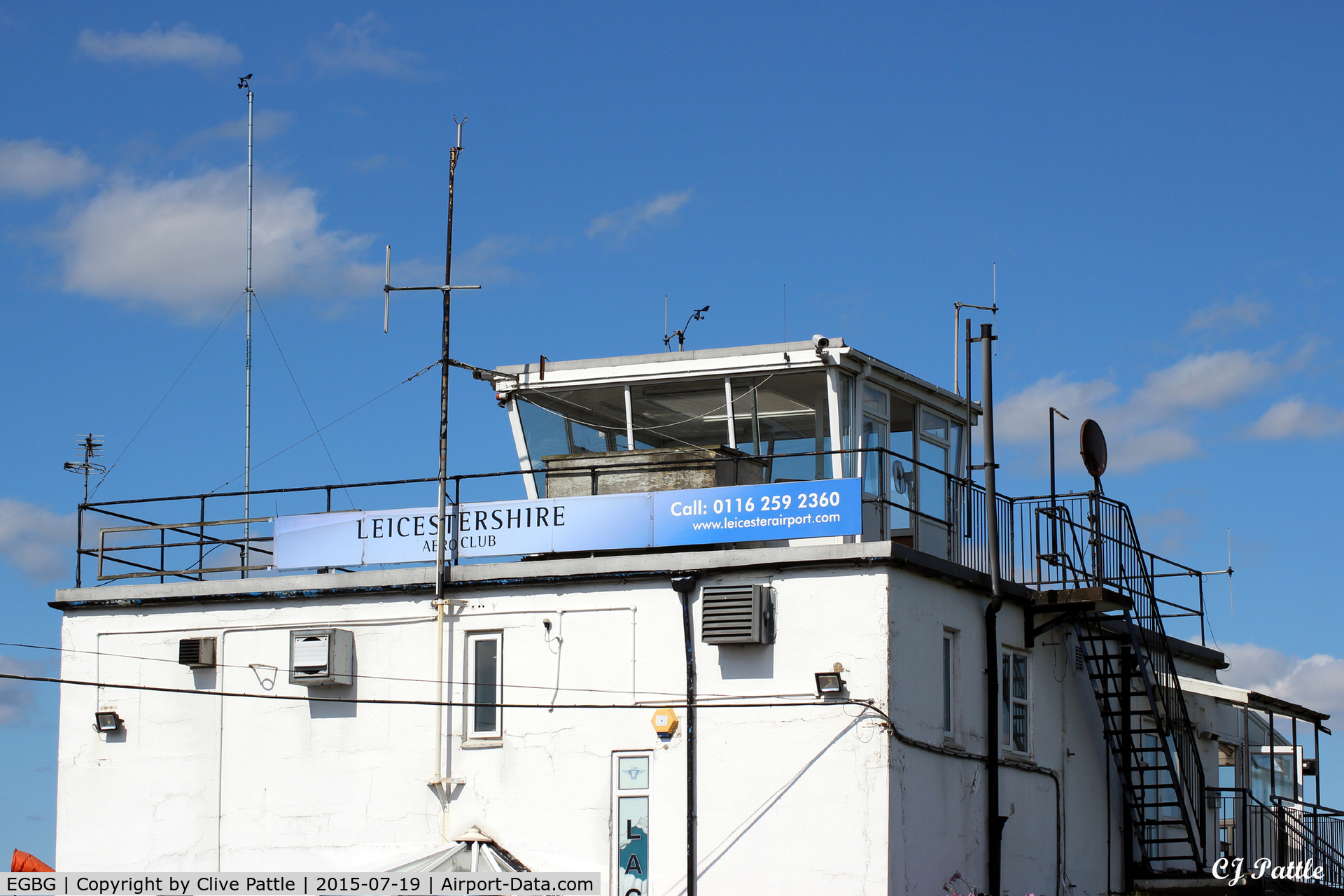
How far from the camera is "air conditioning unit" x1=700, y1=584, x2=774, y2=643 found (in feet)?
61.8

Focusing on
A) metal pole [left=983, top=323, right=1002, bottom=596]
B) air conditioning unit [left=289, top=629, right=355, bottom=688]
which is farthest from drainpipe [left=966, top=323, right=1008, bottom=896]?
air conditioning unit [left=289, top=629, right=355, bottom=688]

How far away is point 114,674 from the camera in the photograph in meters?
22.2

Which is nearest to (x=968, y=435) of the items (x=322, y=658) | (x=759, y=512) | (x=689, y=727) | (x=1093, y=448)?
(x=1093, y=448)

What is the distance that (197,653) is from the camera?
2156cm

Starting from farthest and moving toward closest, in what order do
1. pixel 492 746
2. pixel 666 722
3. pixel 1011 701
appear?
pixel 1011 701 < pixel 492 746 < pixel 666 722

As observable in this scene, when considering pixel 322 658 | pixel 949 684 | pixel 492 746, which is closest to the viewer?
pixel 949 684

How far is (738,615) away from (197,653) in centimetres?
721

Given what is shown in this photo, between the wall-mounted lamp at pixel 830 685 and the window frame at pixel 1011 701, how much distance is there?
3112 mm

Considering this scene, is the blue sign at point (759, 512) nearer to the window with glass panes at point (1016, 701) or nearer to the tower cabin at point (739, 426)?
the tower cabin at point (739, 426)

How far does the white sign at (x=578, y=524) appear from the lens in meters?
19.4

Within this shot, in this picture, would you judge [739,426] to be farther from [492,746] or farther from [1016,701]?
[492,746]

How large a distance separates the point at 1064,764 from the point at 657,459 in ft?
21.5

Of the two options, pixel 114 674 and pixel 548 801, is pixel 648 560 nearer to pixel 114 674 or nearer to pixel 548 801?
pixel 548 801

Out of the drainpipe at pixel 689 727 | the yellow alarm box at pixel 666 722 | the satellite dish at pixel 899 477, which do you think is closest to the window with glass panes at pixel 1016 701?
the satellite dish at pixel 899 477
